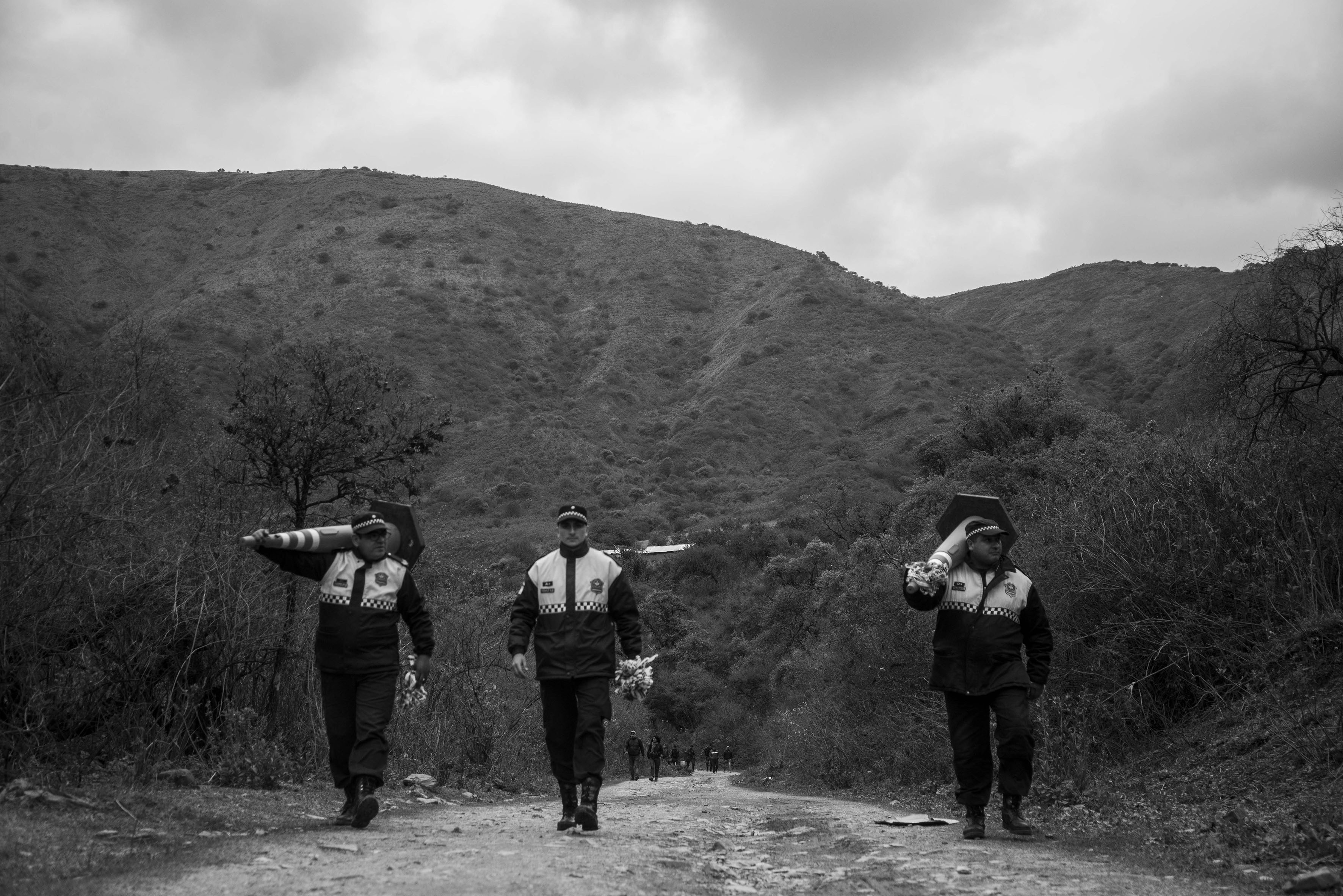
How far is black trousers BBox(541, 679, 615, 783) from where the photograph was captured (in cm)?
814

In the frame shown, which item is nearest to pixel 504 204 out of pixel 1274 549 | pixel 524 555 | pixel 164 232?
pixel 164 232

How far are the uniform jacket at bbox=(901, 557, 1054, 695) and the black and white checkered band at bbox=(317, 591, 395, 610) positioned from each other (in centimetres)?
378

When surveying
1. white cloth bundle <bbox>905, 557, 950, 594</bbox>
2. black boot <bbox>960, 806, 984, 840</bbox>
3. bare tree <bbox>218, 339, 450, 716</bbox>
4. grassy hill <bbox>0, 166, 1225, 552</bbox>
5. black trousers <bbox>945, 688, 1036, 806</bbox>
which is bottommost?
black boot <bbox>960, 806, 984, 840</bbox>

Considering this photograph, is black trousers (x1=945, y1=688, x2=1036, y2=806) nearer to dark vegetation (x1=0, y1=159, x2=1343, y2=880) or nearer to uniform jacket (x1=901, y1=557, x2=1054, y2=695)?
uniform jacket (x1=901, y1=557, x2=1054, y2=695)

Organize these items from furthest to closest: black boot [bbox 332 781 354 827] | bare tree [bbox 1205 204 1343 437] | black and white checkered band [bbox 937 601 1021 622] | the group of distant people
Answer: the group of distant people < bare tree [bbox 1205 204 1343 437] < black and white checkered band [bbox 937 601 1021 622] < black boot [bbox 332 781 354 827]

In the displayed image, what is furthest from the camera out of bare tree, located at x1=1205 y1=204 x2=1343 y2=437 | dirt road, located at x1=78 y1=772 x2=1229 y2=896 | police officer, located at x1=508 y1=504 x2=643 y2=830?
bare tree, located at x1=1205 y1=204 x2=1343 y2=437

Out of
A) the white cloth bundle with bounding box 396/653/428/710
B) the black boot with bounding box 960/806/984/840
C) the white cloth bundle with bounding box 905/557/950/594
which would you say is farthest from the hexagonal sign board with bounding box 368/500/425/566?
the black boot with bounding box 960/806/984/840

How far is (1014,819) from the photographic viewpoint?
831 centimetres

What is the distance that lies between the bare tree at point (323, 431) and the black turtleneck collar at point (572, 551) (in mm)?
6166

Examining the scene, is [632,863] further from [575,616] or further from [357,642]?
[357,642]

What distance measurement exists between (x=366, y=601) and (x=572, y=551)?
149 centimetres

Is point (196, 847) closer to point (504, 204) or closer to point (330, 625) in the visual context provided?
point (330, 625)

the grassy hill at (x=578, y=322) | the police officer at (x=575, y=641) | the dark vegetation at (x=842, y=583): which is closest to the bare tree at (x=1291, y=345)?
the dark vegetation at (x=842, y=583)

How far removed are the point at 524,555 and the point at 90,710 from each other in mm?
35064
